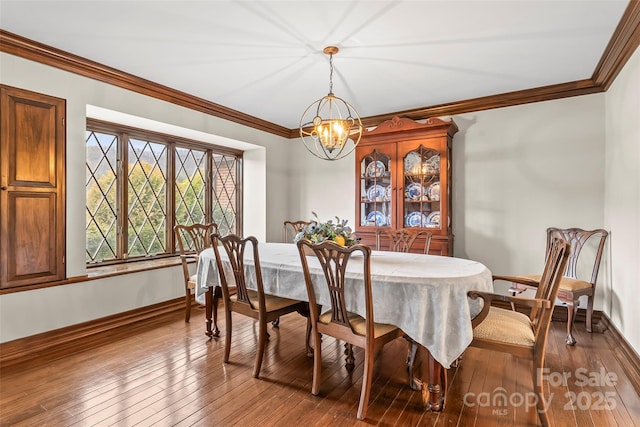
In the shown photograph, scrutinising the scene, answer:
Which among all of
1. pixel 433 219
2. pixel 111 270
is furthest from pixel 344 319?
pixel 111 270

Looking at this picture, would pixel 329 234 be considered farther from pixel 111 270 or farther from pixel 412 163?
pixel 111 270

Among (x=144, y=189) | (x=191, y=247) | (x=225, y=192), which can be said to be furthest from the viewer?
(x=225, y=192)

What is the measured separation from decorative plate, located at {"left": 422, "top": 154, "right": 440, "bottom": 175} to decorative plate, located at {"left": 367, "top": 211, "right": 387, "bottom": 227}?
2.39 ft

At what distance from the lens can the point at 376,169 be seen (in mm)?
4270

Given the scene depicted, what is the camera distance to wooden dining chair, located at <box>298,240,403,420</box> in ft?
6.11

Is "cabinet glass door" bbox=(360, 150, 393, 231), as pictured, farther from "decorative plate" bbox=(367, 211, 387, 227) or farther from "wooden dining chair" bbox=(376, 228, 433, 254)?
"wooden dining chair" bbox=(376, 228, 433, 254)

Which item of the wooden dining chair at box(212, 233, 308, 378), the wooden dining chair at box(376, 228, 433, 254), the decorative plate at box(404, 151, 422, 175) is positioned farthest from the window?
the decorative plate at box(404, 151, 422, 175)

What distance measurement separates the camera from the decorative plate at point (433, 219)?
3.91 m

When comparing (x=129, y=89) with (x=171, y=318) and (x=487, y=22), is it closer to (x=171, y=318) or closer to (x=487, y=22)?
(x=171, y=318)

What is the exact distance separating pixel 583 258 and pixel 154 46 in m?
4.31

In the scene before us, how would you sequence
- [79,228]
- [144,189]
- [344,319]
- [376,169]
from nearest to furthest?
[344,319]
[79,228]
[144,189]
[376,169]

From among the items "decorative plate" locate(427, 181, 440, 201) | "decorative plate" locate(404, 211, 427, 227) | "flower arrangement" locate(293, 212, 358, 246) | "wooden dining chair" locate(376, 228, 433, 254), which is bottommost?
"wooden dining chair" locate(376, 228, 433, 254)

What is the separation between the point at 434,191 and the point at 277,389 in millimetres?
2715

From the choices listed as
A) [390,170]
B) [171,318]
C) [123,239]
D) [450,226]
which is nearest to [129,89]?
[123,239]
